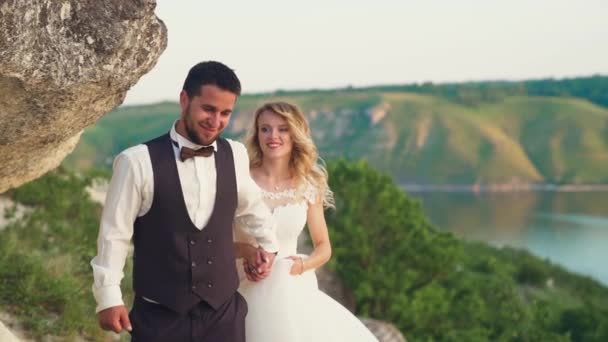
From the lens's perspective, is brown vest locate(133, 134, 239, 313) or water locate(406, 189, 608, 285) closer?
brown vest locate(133, 134, 239, 313)

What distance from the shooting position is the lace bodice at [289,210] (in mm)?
5180

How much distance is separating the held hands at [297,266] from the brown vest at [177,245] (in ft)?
3.82

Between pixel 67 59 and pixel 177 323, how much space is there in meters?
1.31

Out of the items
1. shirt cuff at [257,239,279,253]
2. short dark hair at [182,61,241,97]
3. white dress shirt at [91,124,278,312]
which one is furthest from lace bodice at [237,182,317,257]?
short dark hair at [182,61,241,97]

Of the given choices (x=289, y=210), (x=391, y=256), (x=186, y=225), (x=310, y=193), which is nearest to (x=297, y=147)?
(x=310, y=193)

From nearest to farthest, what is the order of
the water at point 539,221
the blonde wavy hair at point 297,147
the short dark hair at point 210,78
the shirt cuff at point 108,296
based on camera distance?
1. the shirt cuff at point 108,296
2. the short dark hair at point 210,78
3. the blonde wavy hair at point 297,147
4. the water at point 539,221

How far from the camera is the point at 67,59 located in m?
3.87

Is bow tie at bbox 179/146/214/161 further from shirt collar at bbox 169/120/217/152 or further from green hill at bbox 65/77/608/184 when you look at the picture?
green hill at bbox 65/77/608/184

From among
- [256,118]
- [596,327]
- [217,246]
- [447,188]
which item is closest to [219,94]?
[217,246]

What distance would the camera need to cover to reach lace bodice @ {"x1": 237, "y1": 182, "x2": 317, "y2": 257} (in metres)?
5.18

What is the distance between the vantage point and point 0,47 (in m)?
3.58

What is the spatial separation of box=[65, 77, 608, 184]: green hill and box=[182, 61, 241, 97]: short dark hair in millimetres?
111552

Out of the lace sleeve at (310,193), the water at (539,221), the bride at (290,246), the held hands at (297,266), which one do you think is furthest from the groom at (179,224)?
the water at (539,221)

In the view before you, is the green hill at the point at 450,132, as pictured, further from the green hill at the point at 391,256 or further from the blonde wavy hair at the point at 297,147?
the blonde wavy hair at the point at 297,147
